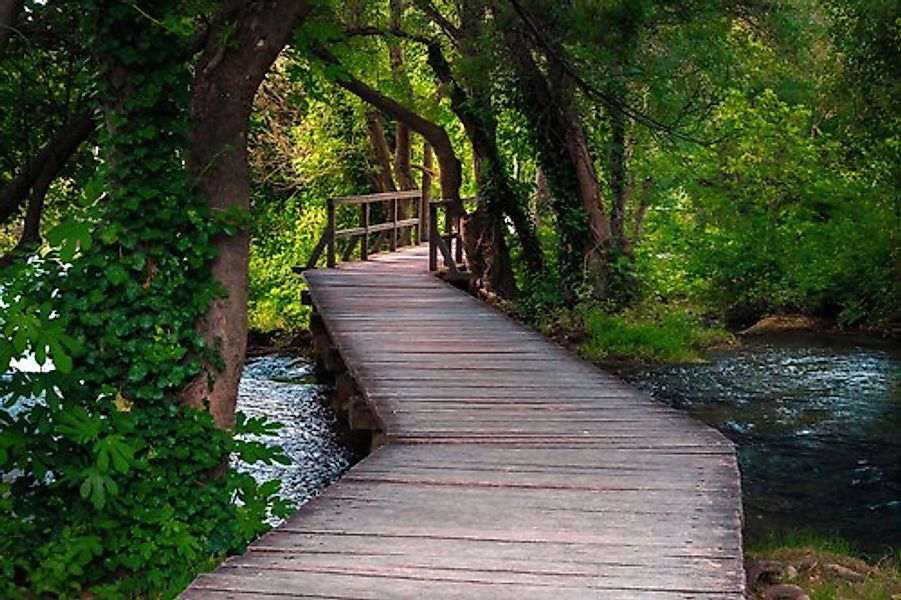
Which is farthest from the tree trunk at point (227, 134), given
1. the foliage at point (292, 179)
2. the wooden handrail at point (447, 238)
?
the foliage at point (292, 179)

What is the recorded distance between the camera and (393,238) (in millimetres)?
20703

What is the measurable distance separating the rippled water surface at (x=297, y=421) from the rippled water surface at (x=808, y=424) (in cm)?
406

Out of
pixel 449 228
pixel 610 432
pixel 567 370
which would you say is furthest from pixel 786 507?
pixel 449 228

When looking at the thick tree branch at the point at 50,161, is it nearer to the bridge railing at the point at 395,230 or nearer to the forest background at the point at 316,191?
the forest background at the point at 316,191

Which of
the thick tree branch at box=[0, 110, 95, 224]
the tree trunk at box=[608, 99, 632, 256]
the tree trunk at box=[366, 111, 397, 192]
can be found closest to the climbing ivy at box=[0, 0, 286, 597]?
the thick tree branch at box=[0, 110, 95, 224]

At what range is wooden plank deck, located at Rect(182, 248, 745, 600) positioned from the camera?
13.2 feet

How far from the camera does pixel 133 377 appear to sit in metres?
6.10

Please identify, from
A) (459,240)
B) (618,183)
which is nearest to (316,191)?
(459,240)

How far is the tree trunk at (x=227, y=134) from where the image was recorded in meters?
6.45

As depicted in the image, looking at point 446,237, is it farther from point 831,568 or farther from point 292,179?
point 831,568

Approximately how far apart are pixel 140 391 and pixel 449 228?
46.9 feet

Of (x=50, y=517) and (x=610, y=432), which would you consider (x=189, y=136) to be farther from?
(x=610, y=432)

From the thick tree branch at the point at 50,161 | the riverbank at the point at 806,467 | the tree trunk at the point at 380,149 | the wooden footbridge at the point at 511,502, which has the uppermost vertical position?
the tree trunk at the point at 380,149

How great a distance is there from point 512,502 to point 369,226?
47.2 feet
